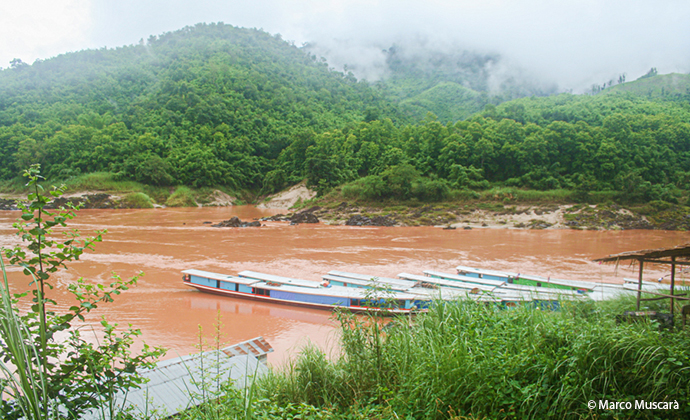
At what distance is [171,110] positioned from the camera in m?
88.3

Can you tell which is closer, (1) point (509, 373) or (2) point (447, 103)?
(1) point (509, 373)

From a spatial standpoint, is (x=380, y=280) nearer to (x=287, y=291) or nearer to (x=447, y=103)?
(x=287, y=291)

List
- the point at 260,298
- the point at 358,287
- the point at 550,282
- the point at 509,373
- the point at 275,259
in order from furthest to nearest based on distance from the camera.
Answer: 1. the point at 275,259
2. the point at 550,282
3. the point at 358,287
4. the point at 260,298
5. the point at 509,373

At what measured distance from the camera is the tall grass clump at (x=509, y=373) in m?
4.27

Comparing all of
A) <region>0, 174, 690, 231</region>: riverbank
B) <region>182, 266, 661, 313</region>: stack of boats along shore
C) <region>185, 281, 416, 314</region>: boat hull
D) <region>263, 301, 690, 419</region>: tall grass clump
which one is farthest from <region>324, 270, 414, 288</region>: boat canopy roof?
<region>0, 174, 690, 231</region>: riverbank

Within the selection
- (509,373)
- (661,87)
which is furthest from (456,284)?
(661,87)

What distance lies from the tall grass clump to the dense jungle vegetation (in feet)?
158

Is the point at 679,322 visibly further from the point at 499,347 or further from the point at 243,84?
the point at 243,84

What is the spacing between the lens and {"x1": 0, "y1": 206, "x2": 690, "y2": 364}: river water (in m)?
13.7

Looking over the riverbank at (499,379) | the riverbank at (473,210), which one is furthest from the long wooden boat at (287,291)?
the riverbank at (473,210)

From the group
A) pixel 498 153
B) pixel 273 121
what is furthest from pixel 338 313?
pixel 273 121

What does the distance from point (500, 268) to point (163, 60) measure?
136124mm

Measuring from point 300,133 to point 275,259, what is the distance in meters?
55.2

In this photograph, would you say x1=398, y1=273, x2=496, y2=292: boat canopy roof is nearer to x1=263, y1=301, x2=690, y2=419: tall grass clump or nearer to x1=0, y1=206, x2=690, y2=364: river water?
x1=0, y1=206, x2=690, y2=364: river water
